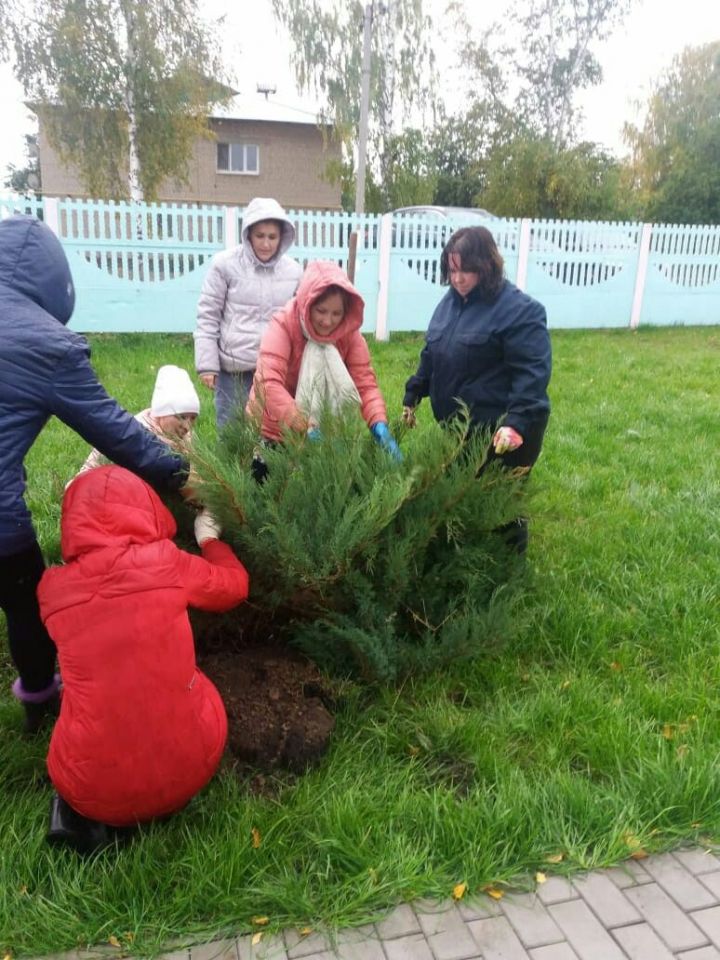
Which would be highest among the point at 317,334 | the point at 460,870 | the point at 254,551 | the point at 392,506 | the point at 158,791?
the point at 317,334

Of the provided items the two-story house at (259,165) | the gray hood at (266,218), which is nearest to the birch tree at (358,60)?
the two-story house at (259,165)

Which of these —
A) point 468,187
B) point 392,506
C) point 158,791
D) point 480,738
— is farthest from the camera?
point 468,187

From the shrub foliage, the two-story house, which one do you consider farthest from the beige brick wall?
the shrub foliage

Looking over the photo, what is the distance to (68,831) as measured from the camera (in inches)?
83.7

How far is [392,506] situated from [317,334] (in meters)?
1.07

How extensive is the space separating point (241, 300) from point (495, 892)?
3.03m

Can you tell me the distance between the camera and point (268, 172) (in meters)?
31.8

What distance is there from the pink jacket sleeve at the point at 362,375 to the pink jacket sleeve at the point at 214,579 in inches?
44.9

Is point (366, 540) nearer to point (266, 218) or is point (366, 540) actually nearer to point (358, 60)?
point (266, 218)

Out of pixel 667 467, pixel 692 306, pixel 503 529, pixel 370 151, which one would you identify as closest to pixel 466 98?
pixel 370 151

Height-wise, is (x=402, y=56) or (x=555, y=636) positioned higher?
(x=402, y=56)

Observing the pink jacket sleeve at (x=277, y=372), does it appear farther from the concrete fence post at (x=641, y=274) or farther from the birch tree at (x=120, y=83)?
the birch tree at (x=120, y=83)

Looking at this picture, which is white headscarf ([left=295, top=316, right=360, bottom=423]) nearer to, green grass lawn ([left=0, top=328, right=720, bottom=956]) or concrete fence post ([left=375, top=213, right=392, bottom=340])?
green grass lawn ([left=0, top=328, right=720, bottom=956])

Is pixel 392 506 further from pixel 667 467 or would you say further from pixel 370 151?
pixel 370 151
